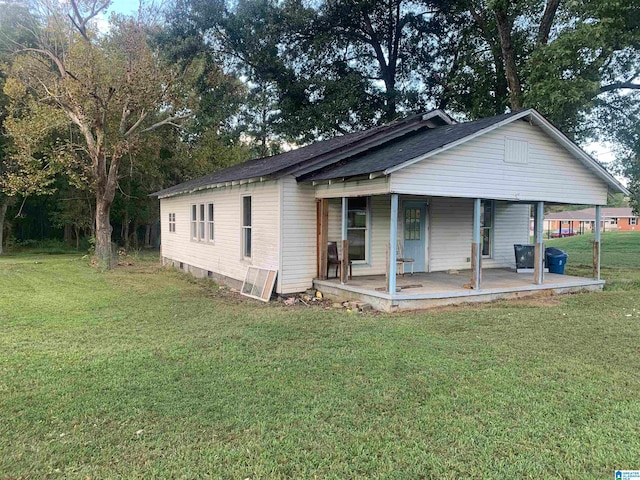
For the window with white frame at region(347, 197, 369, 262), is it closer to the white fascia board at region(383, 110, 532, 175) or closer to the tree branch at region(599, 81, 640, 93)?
the white fascia board at region(383, 110, 532, 175)

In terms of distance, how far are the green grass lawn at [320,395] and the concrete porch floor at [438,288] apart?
512 mm

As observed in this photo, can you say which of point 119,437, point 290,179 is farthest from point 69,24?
point 119,437

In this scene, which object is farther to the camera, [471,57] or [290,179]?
[471,57]

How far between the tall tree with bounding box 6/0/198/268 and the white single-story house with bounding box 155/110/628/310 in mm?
5956

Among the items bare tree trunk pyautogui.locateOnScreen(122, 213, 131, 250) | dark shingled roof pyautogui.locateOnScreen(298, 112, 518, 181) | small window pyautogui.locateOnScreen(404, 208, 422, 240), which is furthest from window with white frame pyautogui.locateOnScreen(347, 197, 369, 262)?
bare tree trunk pyautogui.locateOnScreen(122, 213, 131, 250)

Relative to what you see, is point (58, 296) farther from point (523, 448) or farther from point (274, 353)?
point (523, 448)

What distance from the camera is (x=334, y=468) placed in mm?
2986

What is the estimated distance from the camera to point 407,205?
11312 mm

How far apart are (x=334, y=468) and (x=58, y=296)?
30.5ft

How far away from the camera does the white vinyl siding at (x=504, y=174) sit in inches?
324

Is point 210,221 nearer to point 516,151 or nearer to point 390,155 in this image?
point 390,155

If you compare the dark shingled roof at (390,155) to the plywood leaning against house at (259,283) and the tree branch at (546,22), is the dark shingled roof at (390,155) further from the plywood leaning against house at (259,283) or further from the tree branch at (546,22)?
the tree branch at (546,22)

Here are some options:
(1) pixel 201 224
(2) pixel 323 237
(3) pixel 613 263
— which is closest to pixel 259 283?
(2) pixel 323 237

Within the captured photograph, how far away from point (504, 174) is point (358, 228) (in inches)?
138
